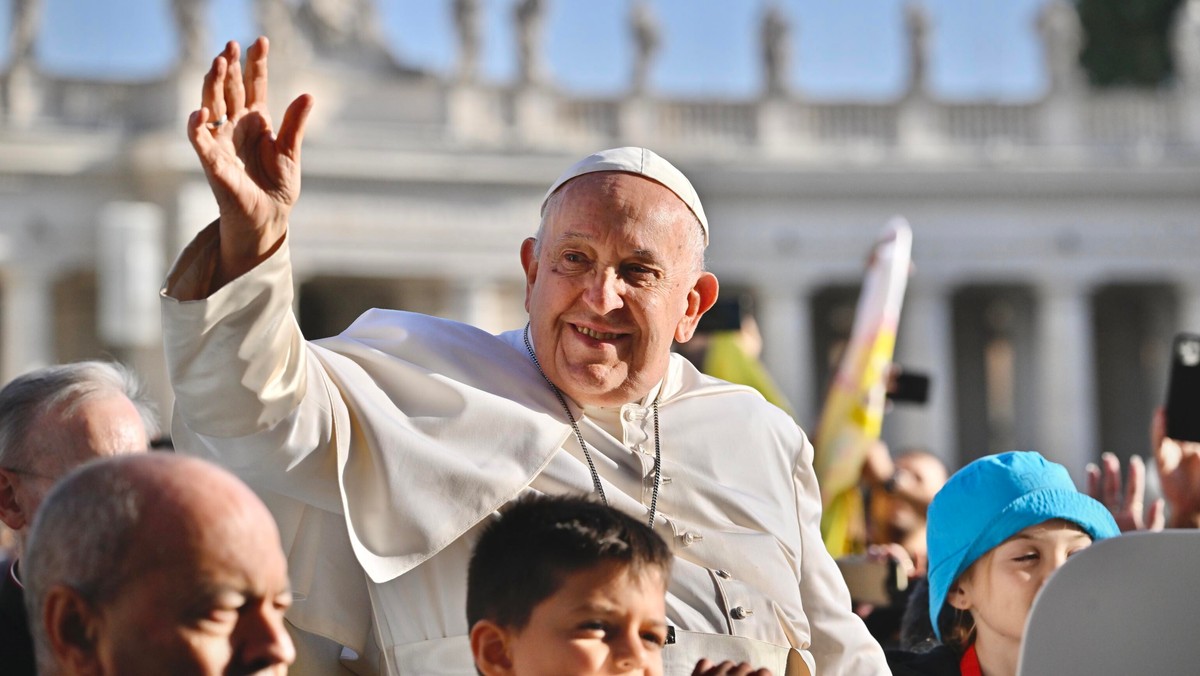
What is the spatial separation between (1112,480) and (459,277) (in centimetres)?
2344

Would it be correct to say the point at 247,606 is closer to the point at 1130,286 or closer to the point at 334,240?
the point at 334,240

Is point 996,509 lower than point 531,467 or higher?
lower

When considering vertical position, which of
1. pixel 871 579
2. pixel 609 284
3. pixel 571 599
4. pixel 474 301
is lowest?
pixel 474 301

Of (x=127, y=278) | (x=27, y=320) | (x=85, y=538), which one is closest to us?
(x=85, y=538)

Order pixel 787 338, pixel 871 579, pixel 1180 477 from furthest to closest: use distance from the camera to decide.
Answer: pixel 787 338
pixel 871 579
pixel 1180 477

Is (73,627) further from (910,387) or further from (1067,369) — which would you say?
(1067,369)

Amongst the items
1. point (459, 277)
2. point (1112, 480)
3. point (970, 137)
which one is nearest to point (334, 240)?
point (459, 277)

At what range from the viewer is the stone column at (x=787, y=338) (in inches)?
1124

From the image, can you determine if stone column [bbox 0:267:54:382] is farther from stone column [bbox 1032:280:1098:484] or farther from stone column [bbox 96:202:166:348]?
stone column [bbox 1032:280:1098:484]

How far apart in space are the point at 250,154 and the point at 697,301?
138cm

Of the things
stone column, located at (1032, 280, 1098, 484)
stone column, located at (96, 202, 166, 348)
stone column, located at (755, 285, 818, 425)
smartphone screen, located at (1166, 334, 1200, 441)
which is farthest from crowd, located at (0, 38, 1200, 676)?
stone column, located at (1032, 280, 1098, 484)

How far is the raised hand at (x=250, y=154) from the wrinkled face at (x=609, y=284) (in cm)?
82

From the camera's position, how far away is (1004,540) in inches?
156

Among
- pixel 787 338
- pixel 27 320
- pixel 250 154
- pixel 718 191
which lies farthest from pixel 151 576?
pixel 718 191
